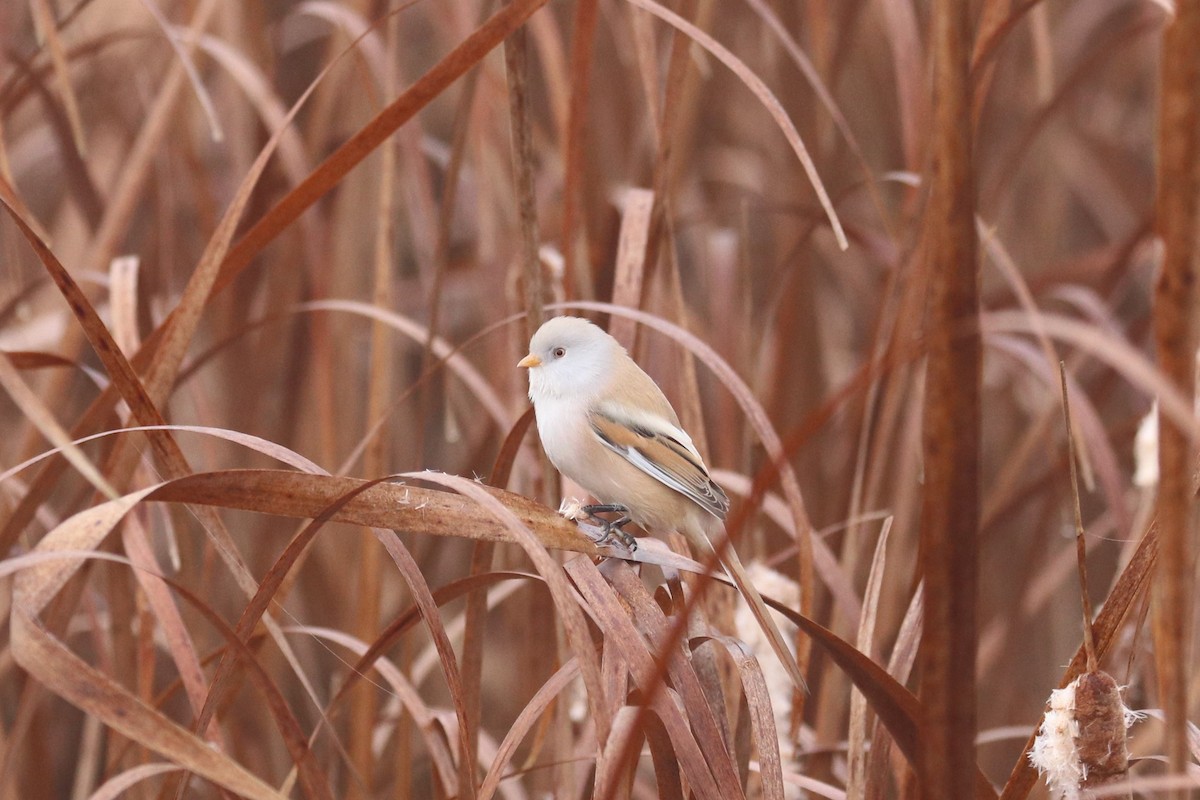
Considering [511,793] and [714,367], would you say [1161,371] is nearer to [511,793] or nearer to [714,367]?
[714,367]

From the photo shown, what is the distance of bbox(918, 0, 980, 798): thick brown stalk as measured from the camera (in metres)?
0.50

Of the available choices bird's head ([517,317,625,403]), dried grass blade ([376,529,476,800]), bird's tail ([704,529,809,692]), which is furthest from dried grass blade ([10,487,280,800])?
bird's head ([517,317,625,403])

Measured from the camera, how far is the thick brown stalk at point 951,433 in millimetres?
505

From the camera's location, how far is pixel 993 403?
2346mm

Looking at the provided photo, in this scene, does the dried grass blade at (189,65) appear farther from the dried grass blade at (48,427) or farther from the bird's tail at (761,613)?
the bird's tail at (761,613)

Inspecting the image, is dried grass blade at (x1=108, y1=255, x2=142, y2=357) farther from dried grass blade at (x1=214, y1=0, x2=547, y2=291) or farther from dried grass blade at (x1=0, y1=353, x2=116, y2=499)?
dried grass blade at (x1=0, y1=353, x2=116, y2=499)

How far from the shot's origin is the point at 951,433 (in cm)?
53

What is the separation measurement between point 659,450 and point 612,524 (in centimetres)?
10

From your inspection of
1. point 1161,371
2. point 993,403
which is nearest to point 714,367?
point 1161,371

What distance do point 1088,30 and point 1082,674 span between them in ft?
7.01

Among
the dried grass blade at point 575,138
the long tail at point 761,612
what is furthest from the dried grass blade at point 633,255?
the long tail at point 761,612

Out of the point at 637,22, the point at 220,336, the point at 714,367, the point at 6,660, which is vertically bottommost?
the point at 6,660

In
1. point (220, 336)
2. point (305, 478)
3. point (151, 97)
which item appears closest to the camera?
point (305, 478)

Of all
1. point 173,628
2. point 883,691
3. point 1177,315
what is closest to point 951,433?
point 1177,315
